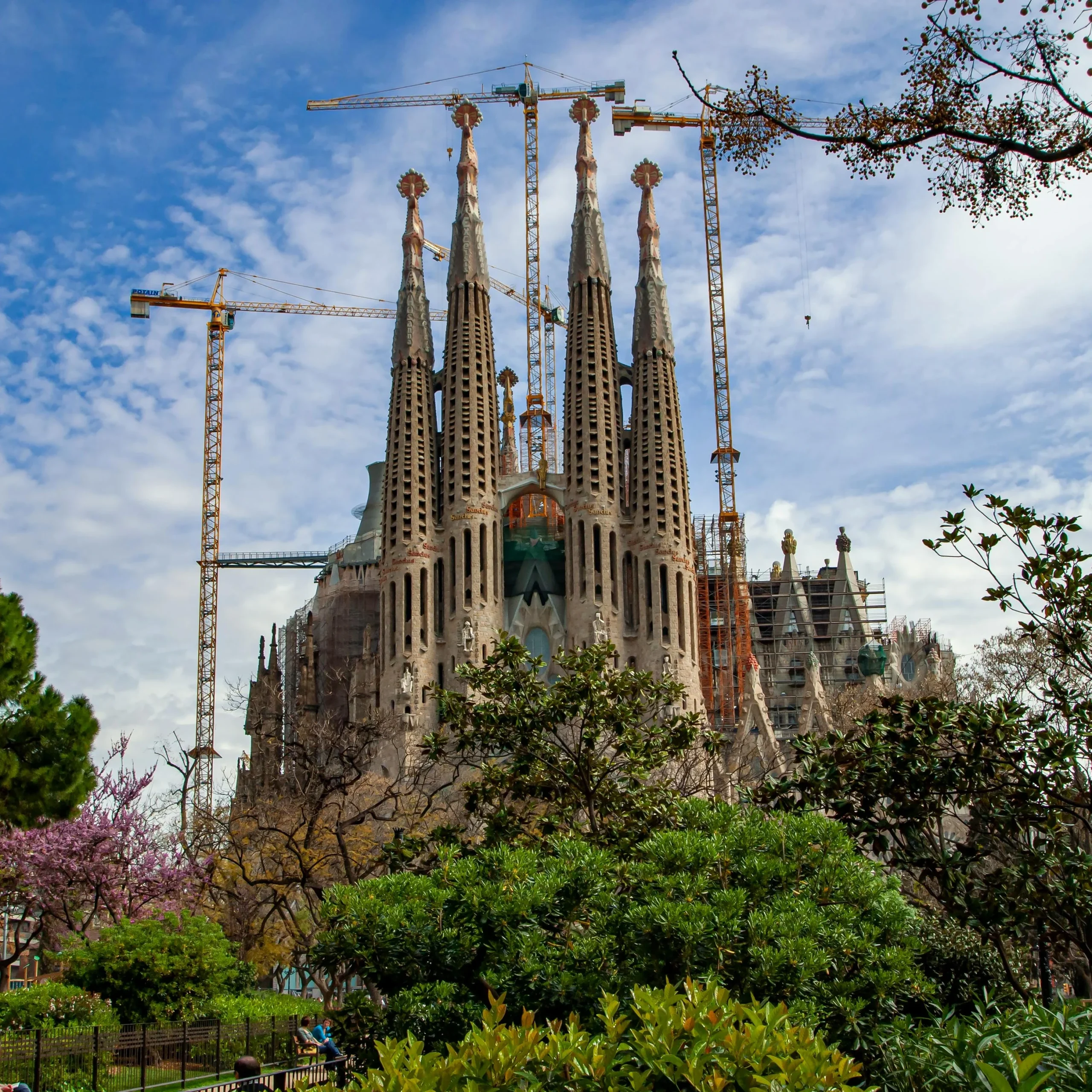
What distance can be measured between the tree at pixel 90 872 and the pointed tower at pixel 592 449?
32669 mm

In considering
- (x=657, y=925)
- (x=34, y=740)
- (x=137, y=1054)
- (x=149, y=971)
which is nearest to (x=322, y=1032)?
(x=149, y=971)

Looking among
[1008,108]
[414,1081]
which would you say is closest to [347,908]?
[414,1081]

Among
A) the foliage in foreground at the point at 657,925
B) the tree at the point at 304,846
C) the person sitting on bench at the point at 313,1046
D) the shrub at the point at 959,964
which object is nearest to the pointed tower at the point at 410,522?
the tree at the point at 304,846

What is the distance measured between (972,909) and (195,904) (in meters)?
19.7

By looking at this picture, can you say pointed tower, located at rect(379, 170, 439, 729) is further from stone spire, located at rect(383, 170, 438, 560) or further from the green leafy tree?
the green leafy tree

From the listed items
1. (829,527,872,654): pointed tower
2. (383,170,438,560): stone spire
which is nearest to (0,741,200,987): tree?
(383,170,438,560): stone spire

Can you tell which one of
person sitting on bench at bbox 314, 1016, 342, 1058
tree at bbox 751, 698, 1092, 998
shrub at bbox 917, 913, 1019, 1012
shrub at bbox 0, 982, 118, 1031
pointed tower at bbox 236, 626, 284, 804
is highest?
pointed tower at bbox 236, 626, 284, 804

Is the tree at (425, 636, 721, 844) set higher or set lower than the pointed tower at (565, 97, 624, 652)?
lower

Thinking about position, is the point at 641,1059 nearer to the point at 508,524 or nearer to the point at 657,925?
the point at 657,925

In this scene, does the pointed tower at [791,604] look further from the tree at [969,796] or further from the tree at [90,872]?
the tree at [969,796]

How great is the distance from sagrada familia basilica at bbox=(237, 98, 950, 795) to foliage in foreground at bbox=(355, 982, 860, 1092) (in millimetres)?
49385

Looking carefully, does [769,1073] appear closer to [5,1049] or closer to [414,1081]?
[414,1081]

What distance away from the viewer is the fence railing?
47.7 ft

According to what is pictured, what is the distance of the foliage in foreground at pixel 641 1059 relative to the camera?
252 inches
